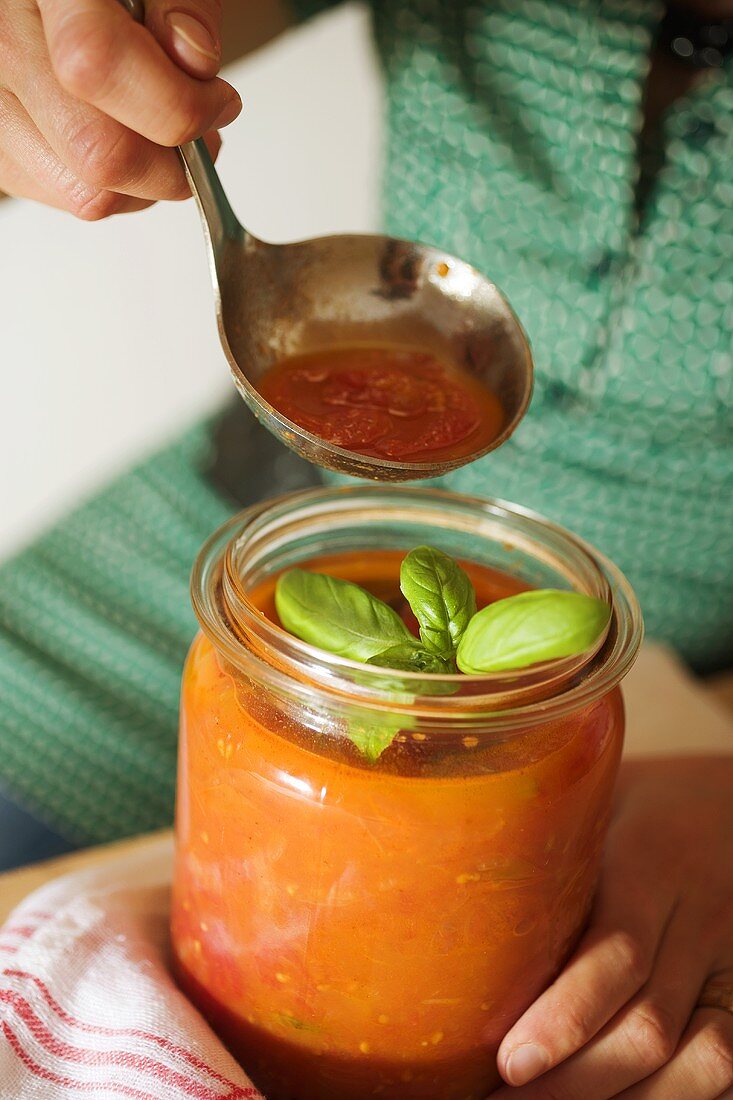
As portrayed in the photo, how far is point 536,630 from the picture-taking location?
0.56 m

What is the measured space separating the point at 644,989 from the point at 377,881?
23cm

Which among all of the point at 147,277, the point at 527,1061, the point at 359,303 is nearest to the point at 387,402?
the point at 359,303

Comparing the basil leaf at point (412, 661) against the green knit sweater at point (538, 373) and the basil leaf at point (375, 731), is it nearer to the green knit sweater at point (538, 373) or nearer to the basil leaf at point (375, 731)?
the basil leaf at point (375, 731)

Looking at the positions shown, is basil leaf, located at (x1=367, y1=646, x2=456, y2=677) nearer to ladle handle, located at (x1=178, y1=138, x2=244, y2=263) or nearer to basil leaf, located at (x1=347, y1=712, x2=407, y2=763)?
basil leaf, located at (x1=347, y1=712, x2=407, y2=763)

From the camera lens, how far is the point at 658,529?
4.23ft

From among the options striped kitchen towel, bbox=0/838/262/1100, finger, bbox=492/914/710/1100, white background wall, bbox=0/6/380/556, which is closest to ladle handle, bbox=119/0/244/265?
striped kitchen towel, bbox=0/838/262/1100

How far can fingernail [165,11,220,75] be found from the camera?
1.99 feet

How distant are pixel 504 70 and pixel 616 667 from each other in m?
0.86

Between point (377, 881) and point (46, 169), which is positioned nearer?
point (377, 881)

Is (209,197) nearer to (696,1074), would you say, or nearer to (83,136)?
(83,136)

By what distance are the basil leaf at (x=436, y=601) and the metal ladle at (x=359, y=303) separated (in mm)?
160

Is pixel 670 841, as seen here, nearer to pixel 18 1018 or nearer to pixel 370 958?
pixel 370 958

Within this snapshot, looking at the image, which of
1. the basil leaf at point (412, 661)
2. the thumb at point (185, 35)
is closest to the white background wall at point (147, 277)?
the thumb at point (185, 35)

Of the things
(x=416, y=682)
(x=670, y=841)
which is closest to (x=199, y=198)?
(x=416, y=682)
